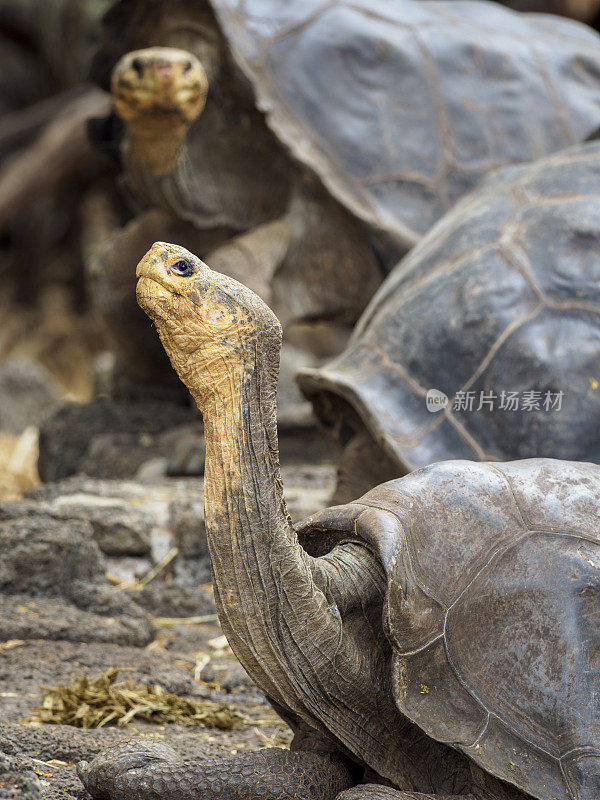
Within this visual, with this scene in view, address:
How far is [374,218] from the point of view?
4.61 meters

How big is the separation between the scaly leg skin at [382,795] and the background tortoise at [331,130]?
3.01m

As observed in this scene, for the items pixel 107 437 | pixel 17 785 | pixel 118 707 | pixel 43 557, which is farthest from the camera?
pixel 107 437

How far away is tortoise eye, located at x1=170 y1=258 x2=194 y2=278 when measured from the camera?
5.06 ft

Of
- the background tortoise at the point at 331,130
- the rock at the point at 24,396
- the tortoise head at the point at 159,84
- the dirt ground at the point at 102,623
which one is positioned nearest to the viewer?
the dirt ground at the point at 102,623

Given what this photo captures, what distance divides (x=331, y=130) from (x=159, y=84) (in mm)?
1076

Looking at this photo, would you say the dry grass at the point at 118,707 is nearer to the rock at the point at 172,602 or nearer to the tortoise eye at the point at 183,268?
the rock at the point at 172,602

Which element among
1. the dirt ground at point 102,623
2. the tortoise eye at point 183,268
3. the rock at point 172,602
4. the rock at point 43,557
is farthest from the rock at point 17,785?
the rock at point 172,602

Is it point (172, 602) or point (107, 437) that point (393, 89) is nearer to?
point (107, 437)

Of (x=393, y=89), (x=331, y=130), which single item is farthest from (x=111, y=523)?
(x=393, y=89)

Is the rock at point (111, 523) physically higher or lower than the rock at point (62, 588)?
lower

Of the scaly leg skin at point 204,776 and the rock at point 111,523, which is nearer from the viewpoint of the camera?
Answer: the scaly leg skin at point 204,776

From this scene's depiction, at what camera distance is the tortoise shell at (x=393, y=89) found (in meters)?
4.68

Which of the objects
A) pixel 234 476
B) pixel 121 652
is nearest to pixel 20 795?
pixel 234 476

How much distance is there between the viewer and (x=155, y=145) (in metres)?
4.37
